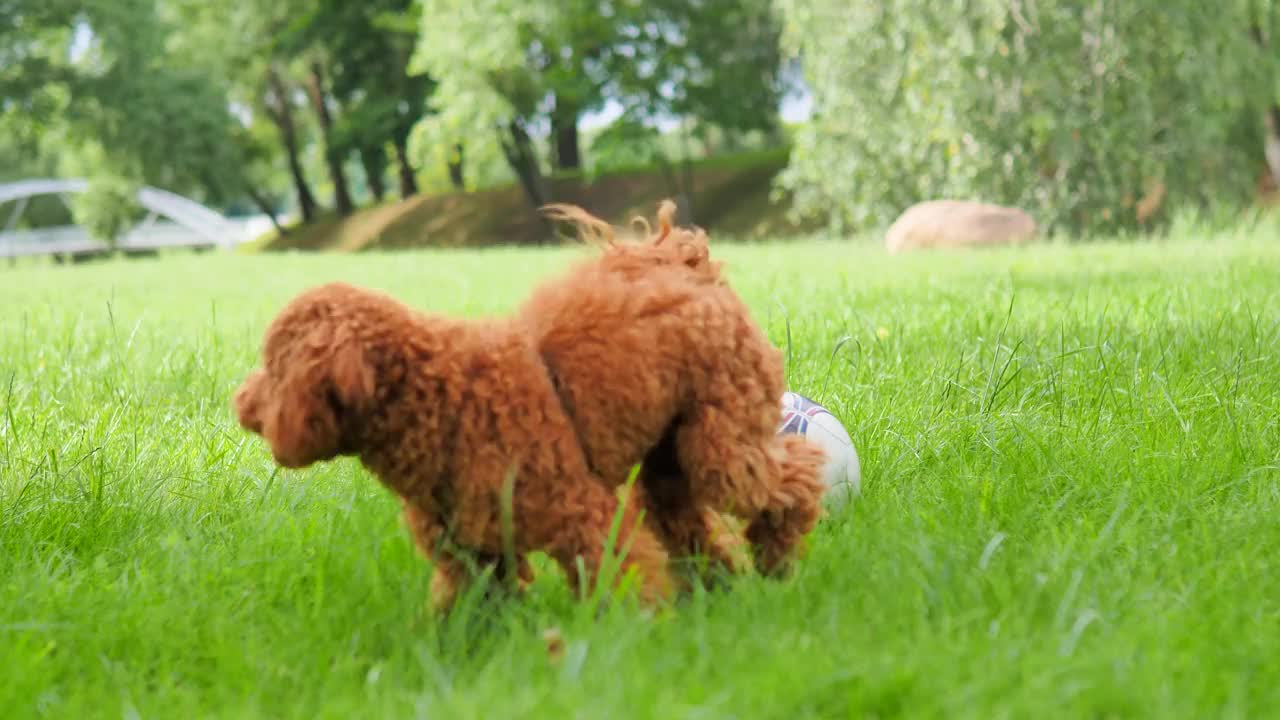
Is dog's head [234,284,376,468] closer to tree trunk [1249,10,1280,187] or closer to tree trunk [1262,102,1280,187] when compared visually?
tree trunk [1249,10,1280,187]

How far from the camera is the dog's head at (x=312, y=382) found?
6.70 ft

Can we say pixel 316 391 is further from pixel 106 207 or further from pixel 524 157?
pixel 106 207

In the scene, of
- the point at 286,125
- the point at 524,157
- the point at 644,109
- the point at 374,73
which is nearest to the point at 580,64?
the point at 644,109

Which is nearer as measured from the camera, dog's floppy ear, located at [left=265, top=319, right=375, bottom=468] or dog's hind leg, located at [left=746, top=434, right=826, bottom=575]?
dog's floppy ear, located at [left=265, top=319, right=375, bottom=468]

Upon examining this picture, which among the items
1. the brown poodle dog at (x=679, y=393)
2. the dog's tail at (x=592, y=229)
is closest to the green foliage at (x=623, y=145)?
the dog's tail at (x=592, y=229)

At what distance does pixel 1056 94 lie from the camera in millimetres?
Result: 13617

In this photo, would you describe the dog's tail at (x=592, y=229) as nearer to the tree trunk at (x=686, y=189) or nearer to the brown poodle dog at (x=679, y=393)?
the brown poodle dog at (x=679, y=393)

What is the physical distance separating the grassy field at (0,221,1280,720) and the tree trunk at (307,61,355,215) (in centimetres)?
3089

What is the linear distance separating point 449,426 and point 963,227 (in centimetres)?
1177

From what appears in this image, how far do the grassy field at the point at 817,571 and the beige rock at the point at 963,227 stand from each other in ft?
27.0

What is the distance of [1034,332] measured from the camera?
493 cm

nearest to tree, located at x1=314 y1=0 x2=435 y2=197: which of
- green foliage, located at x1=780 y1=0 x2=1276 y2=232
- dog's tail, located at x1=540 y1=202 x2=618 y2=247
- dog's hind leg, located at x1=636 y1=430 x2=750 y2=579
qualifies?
green foliage, located at x1=780 y1=0 x2=1276 y2=232

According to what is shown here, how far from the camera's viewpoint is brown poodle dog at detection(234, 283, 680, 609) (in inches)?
82.4

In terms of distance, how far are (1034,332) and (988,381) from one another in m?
1.22
